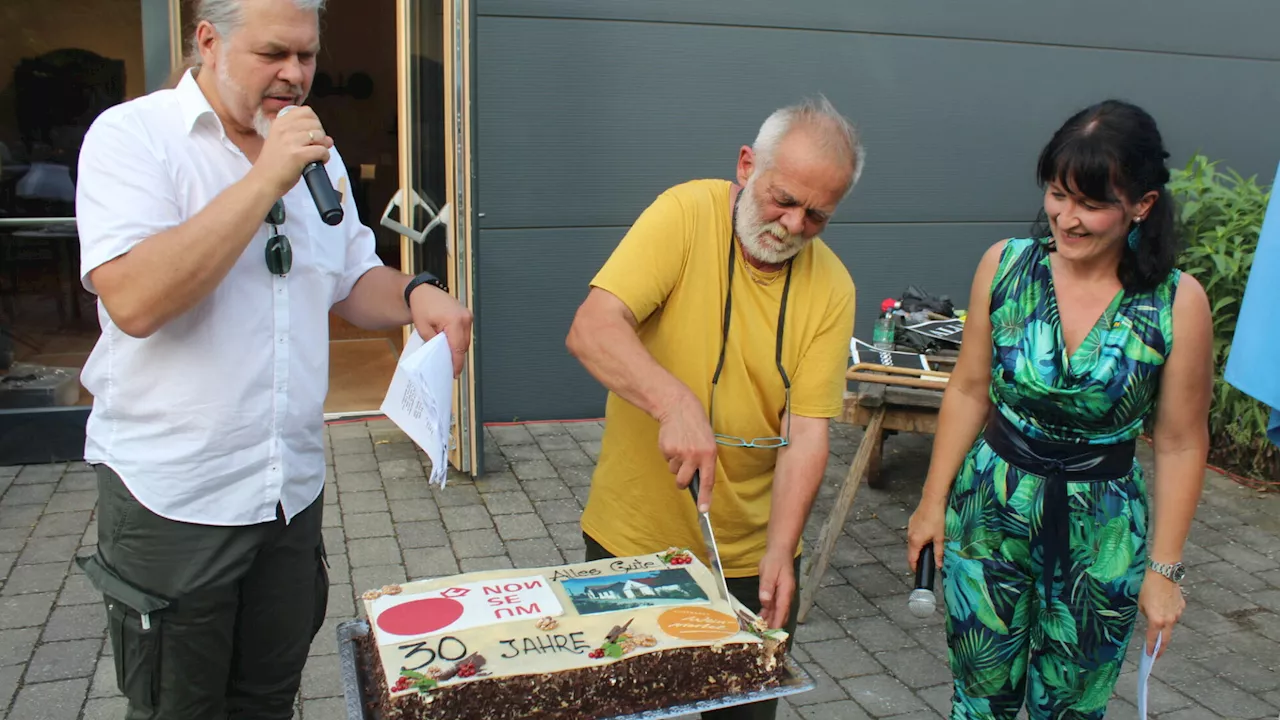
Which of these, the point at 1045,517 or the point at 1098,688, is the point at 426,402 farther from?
the point at 1098,688

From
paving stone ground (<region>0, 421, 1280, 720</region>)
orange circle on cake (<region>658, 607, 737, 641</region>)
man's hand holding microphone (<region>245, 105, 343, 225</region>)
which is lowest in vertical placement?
paving stone ground (<region>0, 421, 1280, 720</region>)

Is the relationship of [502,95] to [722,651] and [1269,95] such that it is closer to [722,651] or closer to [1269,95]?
[722,651]

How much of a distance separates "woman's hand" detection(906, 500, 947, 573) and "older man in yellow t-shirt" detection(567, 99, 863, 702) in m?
0.53

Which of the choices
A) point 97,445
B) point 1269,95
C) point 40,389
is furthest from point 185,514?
point 1269,95

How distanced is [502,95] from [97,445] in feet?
13.4

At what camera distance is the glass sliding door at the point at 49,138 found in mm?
5172

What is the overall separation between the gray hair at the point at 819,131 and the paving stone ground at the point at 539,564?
211cm

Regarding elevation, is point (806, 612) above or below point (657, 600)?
below

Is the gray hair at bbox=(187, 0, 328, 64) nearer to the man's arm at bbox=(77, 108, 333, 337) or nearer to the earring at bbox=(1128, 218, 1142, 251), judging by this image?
the man's arm at bbox=(77, 108, 333, 337)

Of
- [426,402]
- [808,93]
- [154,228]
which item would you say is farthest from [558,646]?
[808,93]

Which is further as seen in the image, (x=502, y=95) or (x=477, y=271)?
(x=502, y=95)

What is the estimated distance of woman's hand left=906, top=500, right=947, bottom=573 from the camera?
2744mm

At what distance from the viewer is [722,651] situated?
1.79 metres

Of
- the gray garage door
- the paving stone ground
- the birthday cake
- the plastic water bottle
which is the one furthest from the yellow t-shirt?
the gray garage door
